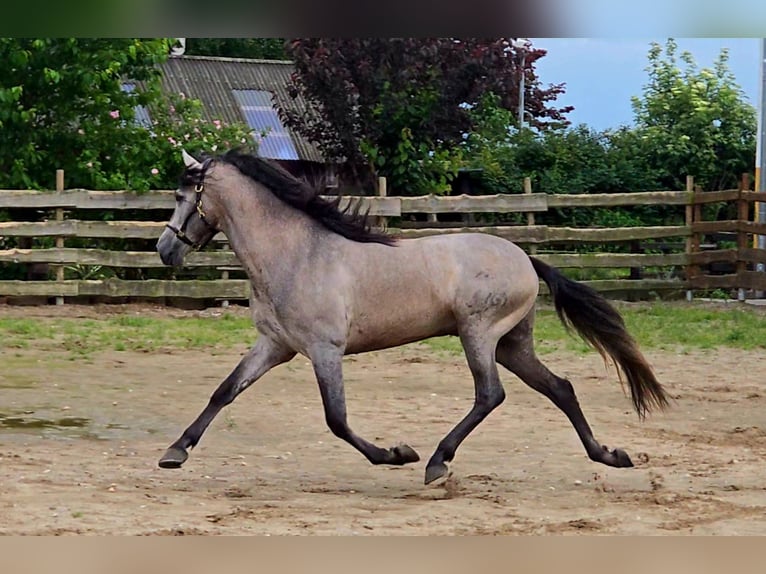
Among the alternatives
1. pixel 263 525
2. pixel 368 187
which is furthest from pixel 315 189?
pixel 368 187

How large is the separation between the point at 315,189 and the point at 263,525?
198 centimetres

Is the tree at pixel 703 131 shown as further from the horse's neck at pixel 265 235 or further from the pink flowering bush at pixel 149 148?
the horse's neck at pixel 265 235

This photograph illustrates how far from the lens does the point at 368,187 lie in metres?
19.5

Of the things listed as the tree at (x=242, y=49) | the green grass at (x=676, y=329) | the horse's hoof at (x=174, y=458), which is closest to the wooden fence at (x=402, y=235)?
the green grass at (x=676, y=329)

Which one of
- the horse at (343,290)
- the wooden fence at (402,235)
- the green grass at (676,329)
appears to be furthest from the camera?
the wooden fence at (402,235)

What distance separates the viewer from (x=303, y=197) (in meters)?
6.25

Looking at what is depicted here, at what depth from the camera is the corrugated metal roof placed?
25219 mm

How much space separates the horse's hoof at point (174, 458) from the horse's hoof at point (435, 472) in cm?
117

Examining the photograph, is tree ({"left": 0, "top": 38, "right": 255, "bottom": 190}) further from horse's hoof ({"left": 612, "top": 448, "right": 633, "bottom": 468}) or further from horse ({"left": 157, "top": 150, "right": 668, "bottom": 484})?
horse's hoof ({"left": 612, "top": 448, "right": 633, "bottom": 468})

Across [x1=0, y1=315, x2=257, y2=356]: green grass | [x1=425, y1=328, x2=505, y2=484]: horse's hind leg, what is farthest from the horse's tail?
[x1=0, y1=315, x2=257, y2=356]: green grass

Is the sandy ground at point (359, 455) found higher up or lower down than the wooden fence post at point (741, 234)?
lower down

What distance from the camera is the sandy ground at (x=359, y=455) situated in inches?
205

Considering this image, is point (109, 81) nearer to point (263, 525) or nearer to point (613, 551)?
point (263, 525)

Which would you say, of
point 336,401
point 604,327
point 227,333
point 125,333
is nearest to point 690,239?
point 227,333
